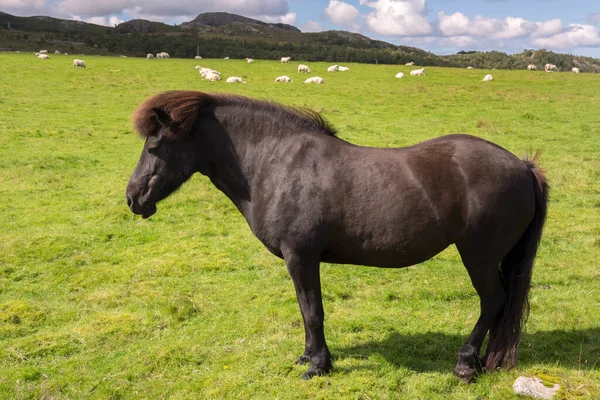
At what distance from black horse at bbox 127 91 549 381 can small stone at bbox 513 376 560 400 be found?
13.5 inches

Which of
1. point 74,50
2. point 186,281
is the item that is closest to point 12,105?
point 186,281

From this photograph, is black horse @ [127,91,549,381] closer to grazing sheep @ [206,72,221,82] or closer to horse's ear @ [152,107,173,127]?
horse's ear @ [152,107,173,127]

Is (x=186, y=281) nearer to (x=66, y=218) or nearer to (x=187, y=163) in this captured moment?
(x=187, y=163)

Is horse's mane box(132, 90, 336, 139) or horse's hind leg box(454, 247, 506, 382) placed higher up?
horse's mane box(132, 90, 336, 139)

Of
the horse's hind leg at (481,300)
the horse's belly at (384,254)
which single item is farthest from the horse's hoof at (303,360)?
the horse's hind leg at (481,300)

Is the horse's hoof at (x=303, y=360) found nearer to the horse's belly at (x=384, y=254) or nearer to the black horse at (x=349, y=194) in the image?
the black horse at (x=349, y=194)

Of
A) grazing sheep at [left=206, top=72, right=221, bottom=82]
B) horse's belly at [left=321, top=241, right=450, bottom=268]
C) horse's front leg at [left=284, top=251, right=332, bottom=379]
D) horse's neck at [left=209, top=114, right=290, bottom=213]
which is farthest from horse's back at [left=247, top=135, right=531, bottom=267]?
grazing sheep at [left=206, top=72, right=221, bottom=82]

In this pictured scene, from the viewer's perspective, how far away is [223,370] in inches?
202

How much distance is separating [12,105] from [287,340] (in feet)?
75.0

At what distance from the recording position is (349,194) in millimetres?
4555

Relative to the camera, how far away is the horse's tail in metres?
4.70

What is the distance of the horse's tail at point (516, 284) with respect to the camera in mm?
4695

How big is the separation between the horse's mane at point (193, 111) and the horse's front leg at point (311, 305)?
137 centimetres

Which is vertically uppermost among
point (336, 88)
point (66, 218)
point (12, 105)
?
point (336, 88)
